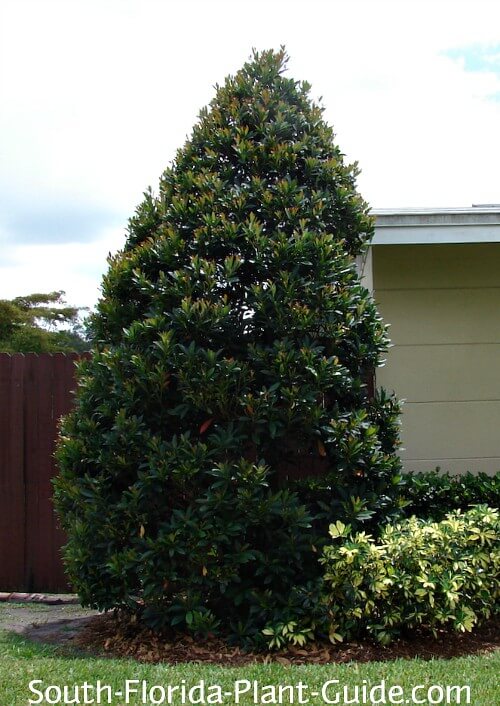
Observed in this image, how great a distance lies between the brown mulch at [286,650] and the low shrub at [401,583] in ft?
0.31

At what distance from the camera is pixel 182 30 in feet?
23.9

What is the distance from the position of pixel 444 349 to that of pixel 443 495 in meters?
1.67

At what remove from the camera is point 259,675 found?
4.56 metres

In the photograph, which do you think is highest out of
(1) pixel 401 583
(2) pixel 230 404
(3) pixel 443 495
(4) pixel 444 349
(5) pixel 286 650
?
(4) pixel 444 349

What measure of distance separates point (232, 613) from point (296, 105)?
3717mm

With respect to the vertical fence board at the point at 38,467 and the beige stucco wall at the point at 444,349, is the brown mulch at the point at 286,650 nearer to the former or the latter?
the vertical fence board at the point at 38,467

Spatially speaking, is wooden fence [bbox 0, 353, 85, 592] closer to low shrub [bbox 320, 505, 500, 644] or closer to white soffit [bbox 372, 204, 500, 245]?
white soffit [bbox 372, 204, 500, 245]

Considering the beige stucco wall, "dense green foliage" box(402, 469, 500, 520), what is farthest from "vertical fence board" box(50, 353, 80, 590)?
"dense green foliage" box(402, 469, 500, 520)

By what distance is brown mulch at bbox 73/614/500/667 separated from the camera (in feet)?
16.5

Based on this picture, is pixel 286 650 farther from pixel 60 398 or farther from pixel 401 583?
pixel 60 398

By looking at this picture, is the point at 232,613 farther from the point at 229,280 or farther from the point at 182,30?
the point at 182,30

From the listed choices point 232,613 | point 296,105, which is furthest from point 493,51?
point 232,613

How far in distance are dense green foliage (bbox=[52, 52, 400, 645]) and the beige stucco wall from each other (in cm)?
181

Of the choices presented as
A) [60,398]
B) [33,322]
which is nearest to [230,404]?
[60,398]
